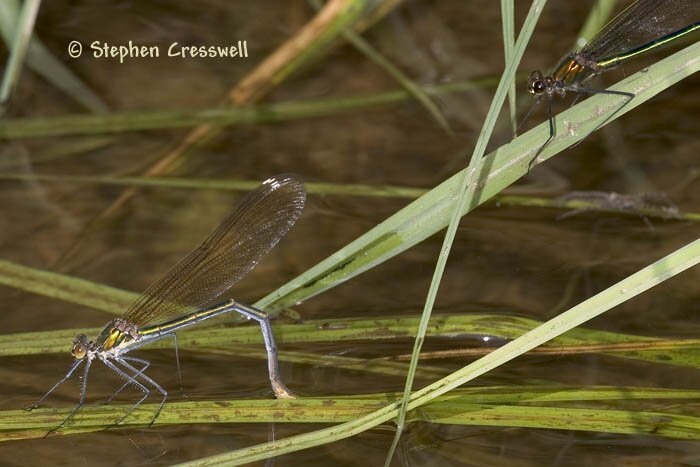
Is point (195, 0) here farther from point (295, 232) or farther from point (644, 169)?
point (644, 169)

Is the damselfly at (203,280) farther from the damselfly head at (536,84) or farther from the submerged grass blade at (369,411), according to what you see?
the damselfly head at (536,84)

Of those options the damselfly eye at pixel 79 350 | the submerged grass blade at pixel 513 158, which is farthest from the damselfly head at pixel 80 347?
the submerged grass blade at pixel 513 158

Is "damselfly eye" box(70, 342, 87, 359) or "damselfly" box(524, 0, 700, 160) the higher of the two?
"damselfly" box(524, 0, 700, 160)

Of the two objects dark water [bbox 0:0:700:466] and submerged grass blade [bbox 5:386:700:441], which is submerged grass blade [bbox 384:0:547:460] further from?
dark water [bbox 0:0:700:466]

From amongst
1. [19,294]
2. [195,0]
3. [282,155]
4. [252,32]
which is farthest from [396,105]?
[19,294]

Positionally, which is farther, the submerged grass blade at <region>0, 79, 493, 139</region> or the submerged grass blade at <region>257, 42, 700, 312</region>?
the submerged grass blade at <region>0, 79, 493, 139</region>

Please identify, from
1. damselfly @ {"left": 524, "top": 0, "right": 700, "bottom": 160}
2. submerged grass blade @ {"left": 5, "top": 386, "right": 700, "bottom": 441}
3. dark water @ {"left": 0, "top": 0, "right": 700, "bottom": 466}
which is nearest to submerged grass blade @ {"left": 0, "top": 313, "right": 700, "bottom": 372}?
dark water @ {"left": 0, "top": 0, "right": 700, "bottom": 466}

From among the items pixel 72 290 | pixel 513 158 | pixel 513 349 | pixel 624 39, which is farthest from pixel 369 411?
pixel 624 39
